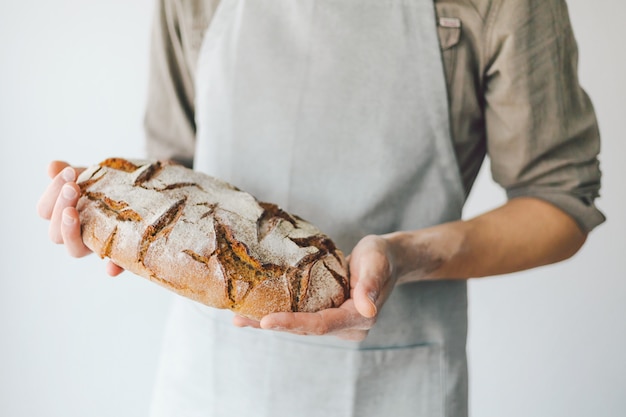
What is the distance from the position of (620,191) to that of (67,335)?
1.74 meters

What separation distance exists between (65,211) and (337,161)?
1.46ft

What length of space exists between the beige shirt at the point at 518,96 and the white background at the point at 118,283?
734 mm

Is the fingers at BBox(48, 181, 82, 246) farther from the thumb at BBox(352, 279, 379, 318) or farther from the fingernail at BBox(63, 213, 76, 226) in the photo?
the thumb at BBox(352, 279, 379, 318)

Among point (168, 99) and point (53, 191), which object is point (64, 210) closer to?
point (53, 191)

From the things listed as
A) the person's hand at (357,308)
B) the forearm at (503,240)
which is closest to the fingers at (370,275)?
the person's hand at (357,308)

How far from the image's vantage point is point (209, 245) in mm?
833

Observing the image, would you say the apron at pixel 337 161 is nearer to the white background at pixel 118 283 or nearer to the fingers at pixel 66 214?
the fingers at pixel 66 214

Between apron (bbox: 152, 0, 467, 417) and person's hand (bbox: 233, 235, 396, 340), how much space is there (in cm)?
21

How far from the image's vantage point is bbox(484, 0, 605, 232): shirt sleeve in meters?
1.00

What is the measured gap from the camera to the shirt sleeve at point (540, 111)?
100cm

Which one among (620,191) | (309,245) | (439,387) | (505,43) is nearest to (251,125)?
(309,245)

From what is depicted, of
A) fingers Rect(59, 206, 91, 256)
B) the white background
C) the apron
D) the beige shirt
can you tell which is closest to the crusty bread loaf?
fingers Rect(59, 206, 91, 256)

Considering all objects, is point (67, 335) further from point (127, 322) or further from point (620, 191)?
point (620, 191)

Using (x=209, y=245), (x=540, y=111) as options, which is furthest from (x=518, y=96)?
(x=209, y=245)
